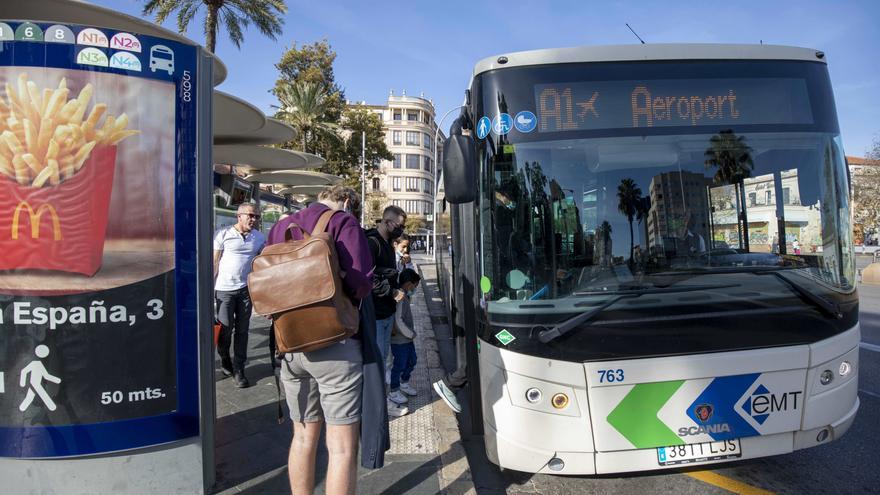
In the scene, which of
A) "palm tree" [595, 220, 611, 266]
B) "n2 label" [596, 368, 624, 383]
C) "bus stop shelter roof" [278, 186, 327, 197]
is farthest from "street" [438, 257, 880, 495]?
"bus stop shelter roof" [278, 186, 327, 197]

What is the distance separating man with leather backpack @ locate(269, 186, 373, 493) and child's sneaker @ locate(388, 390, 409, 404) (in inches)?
76.0

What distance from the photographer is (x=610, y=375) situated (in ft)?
9.43

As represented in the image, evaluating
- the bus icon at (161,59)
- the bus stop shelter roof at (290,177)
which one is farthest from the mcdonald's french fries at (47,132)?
the bus stop shelter roof at (290,177)

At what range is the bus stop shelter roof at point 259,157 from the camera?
6.87m

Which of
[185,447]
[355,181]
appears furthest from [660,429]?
[355,181]

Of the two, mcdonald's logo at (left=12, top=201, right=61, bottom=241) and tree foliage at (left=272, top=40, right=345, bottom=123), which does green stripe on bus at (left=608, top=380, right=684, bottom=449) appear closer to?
mcdonald's logo at (left=12, top=201, right=61, bottom=241)

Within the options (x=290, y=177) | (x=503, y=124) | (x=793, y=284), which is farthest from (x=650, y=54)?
(x=290, y=177)

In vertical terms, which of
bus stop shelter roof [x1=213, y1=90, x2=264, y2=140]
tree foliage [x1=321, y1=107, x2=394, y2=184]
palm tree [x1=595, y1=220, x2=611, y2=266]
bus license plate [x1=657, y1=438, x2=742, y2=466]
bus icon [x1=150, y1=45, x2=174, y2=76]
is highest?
tree foliage [x1=321, y1=107, x2=394, y2=184]

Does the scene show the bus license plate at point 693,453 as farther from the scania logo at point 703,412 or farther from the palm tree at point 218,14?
the palm tree at point 218,14

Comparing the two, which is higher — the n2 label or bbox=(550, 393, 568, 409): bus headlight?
the n2 label

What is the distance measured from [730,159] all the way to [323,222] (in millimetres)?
2564

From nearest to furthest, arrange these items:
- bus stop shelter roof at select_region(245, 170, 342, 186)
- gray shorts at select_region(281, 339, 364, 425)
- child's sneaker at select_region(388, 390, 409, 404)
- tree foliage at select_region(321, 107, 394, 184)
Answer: gray shorts at select_region(281, 339, 364, 425), child's sneaker at select_region(388, 390, 409, 404), bus stop shelter roof at select_region(245, 170, 342, 186), tree foliage at select_region(321, 107, 394, 184)

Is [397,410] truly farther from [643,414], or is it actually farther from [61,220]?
[61,220]

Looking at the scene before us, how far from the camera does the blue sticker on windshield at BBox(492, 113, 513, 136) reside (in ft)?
10.3
